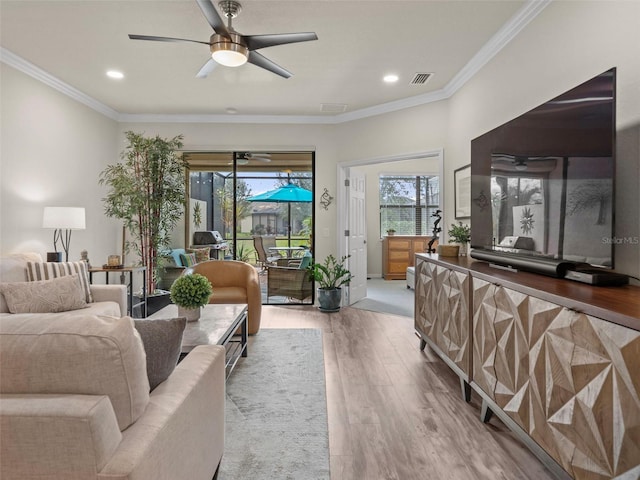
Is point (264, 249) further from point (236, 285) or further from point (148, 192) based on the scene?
point (236, 285)

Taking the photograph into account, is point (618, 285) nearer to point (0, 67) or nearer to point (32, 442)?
point (32, 442)

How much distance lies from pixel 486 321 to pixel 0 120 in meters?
4.60

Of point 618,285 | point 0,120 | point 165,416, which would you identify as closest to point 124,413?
point 165,416

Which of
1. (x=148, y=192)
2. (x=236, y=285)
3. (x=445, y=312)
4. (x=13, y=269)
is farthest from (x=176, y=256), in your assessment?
(x=445, y=312)

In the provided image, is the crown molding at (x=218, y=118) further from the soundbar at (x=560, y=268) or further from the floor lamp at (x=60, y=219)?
the soundbar at (x=560, y=268)

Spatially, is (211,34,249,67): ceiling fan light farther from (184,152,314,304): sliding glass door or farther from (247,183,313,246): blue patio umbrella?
(247,183,313,246): blue patio umbrella

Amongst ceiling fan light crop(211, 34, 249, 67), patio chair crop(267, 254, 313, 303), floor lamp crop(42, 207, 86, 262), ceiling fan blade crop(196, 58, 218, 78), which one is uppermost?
ceiling fan blade crop(196, 58, 218, 78)

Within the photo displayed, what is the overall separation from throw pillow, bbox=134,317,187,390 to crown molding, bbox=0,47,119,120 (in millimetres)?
3940

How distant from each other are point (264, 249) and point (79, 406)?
19.4ft

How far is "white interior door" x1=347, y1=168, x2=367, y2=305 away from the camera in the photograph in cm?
581

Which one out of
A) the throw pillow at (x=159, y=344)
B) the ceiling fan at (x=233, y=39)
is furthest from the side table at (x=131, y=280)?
the throw pillow at (x=159, y=344)

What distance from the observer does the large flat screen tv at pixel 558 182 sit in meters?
1.78

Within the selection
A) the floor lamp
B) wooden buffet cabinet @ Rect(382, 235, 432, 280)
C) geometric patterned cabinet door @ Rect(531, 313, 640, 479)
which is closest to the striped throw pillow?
the floor lamp

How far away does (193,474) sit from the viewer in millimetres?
1325
